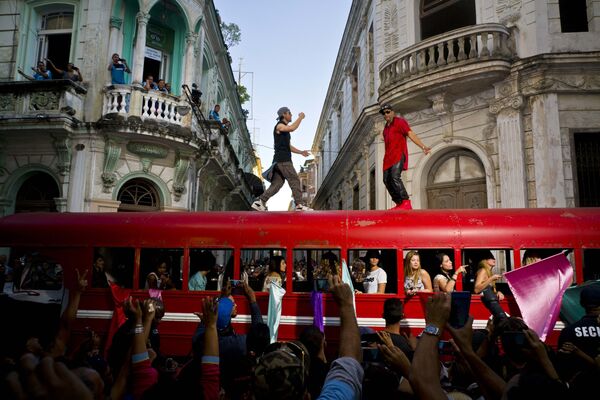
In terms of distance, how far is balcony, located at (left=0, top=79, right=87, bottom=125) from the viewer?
1174cm

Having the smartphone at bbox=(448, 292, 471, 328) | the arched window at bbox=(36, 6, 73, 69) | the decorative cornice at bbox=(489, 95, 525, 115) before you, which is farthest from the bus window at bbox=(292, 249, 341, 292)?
the arched window at bbox=(36, 6, 73, 69)

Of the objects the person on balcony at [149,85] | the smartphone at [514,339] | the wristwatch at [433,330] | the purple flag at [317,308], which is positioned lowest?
the purple flag at [317,308]

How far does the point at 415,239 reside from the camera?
21.0 ft

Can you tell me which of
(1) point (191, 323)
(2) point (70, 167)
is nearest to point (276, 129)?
(1) point (191, 323)

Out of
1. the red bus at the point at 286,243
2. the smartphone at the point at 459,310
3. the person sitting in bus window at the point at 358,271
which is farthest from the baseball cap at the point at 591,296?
the person sitting in bus window at the point at 358,271

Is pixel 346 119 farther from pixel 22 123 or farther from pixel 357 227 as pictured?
pixel 357 227

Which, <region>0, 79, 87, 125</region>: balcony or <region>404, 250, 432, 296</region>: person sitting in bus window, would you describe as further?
<region>0, 79, 87, 125</region>: balcony

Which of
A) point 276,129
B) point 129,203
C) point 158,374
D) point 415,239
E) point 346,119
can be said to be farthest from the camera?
point 346,119

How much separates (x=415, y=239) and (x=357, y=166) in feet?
38.3

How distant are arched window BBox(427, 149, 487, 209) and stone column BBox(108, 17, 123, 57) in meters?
10.3

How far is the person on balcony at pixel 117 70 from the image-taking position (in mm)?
12672

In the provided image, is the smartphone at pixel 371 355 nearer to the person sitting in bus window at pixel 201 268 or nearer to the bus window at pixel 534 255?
the bus window at pixel 534 255

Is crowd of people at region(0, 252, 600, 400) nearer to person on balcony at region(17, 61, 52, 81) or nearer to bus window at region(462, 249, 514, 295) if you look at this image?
bus window at region(462, 249, 514, 295)

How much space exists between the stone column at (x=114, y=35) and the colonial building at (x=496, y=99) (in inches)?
323
